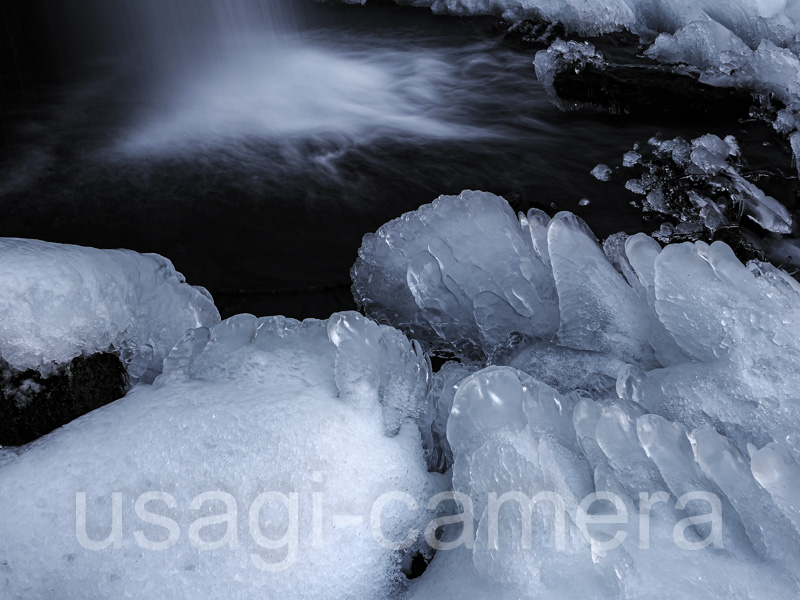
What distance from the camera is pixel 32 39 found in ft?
19.4

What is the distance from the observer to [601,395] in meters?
1.93

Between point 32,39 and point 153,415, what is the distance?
5.62 metres

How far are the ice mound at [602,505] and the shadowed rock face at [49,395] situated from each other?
100cm

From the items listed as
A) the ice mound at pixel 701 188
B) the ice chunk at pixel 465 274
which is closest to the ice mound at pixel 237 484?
the ice chunk at pixel 465 274

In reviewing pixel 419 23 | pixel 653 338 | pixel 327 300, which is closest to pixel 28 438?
Result: pixel 327 300

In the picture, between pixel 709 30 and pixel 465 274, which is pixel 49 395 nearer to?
pixel 465 274

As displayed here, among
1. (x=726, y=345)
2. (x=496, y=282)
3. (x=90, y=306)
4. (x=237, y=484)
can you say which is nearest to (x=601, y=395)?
(x=726, y=345)

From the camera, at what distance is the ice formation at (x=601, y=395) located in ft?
4.35

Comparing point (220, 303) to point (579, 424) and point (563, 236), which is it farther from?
point (579, 424)

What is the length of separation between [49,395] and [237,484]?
635mm

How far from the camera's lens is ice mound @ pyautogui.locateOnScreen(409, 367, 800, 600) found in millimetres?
1300

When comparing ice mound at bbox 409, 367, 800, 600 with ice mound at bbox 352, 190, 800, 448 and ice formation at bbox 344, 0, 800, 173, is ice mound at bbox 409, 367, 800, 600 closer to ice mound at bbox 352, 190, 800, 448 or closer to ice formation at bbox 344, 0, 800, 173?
ice mound at bbox 352, 190, 800, 448

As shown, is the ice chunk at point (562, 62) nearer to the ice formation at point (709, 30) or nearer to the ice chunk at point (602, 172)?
the ice formation at point (709, 30)

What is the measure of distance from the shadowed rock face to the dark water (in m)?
0.71
